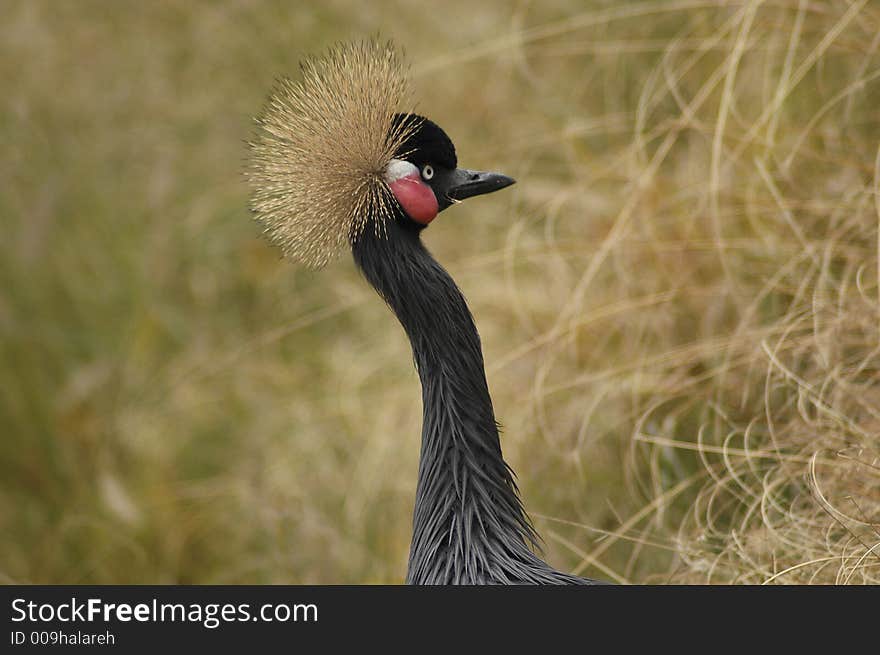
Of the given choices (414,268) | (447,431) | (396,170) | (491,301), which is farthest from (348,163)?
(491,301)

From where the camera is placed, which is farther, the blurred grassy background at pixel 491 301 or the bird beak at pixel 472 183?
the blurred grassy background at pixel 491 301

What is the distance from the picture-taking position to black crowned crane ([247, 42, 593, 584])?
1721 millimetres

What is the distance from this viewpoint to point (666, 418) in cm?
233

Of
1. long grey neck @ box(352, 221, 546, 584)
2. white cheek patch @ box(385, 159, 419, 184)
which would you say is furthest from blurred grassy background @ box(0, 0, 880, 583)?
white cheek patch @ box(385, 159, 419, 184)

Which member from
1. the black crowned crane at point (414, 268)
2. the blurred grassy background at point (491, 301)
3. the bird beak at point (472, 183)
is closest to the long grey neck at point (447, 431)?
the black crowned crane at point (414, 268)

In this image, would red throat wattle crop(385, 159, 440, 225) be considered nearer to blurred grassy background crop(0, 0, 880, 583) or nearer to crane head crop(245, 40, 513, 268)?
crane head crop(245, 40, 513, 268)

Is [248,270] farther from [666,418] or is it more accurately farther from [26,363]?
[666,418]

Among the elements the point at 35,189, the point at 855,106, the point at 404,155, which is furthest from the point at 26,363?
the point at 855,106

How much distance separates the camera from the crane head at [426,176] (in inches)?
68.9

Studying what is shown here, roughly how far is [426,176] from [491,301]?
3.85 feet

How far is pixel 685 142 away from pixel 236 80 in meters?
1.75

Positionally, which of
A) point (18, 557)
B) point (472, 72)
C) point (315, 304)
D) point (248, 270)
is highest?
point (472, 72)

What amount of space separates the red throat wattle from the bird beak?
73 mm

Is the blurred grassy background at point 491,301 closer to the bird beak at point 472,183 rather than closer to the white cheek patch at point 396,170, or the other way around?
the bird beak at point 472,183
